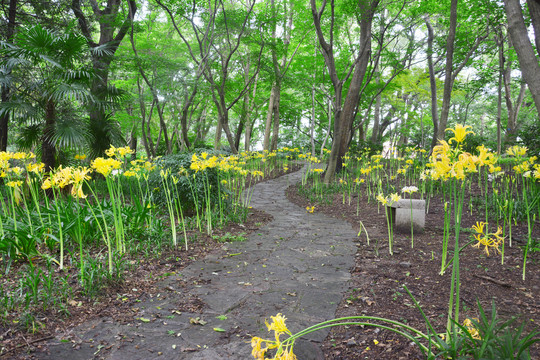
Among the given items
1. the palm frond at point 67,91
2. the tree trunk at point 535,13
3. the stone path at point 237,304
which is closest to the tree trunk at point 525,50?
the tree trunk at point 535,13

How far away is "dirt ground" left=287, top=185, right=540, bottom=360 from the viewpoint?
178 centimetres

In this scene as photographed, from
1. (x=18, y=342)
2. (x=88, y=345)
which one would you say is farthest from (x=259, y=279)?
(x=18, y=342)

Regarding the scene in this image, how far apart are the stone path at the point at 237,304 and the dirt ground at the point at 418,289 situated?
152 millimetres

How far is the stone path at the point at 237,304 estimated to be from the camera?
1.80 m

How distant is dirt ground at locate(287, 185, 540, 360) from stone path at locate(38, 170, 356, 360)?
0.50 ft

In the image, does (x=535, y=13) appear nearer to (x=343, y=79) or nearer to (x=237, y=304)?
(x=343, y=79)

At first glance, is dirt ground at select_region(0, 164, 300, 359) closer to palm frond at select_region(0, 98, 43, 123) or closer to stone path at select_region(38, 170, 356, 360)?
stone path at select_region(38, 170, 356, 360)

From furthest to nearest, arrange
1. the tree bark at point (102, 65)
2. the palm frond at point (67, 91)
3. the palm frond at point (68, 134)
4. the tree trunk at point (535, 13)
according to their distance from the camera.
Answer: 1. the tree bark at point (102, 65)
2. the palm frond at point (68, 134)
3. the palm frond at point (67, 91)
4. the tree trunk at point (535, 13)

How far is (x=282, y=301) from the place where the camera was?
7.88 feet

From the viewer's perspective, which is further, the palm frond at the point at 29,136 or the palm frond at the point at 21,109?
the palm frond at the point at 29,136

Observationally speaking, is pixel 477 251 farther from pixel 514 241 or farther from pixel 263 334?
pixel 263 334

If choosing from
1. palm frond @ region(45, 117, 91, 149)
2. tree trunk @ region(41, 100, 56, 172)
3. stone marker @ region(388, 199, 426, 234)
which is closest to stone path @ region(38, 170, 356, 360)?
stone marker @ region(388, 199, 426, 234)

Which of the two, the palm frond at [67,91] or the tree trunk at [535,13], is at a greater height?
the tree trunk at [535,13]

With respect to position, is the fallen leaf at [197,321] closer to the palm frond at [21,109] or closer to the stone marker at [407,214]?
the stone marker at [407,214]
